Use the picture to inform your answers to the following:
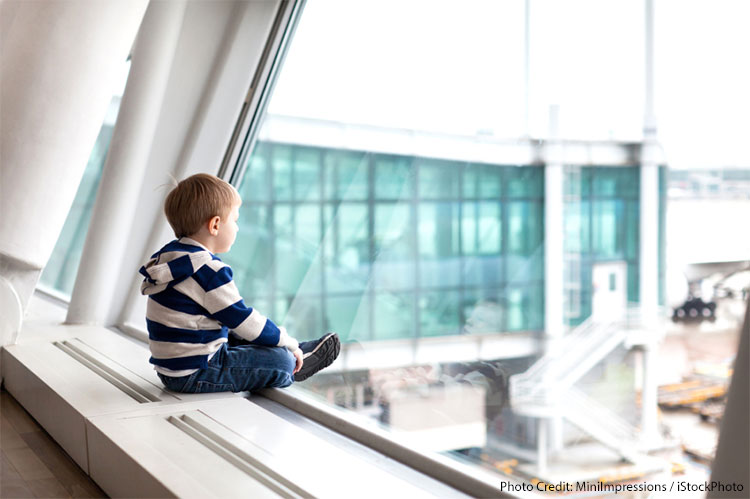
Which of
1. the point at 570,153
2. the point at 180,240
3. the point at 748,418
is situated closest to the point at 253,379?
the point at 180,240

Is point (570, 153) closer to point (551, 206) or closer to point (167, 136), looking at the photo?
point (551, 206)

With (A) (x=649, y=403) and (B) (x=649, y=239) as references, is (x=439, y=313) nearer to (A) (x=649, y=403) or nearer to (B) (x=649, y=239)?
(B) (x=649, y=239)

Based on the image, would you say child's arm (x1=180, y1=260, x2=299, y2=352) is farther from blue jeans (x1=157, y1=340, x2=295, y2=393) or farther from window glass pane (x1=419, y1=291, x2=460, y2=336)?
window glass pane (x1=419, y1=291, x2=460, y2=336)

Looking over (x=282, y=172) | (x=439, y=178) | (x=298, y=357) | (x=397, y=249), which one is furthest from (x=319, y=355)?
(x=397, y=249)

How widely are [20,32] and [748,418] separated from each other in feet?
7.89

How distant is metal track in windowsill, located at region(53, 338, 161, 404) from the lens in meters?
1.85

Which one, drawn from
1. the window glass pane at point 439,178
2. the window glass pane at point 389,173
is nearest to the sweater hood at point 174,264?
the window glass pane at point 389,173

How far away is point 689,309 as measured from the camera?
1470 millimetres

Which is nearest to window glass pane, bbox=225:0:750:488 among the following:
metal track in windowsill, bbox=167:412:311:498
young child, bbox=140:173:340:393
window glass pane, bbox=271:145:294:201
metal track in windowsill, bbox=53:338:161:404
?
window glass pane, bbox=271:145:294:201

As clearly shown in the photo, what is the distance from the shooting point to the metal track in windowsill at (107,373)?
1.85 metres

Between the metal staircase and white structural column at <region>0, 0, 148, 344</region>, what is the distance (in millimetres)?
1808

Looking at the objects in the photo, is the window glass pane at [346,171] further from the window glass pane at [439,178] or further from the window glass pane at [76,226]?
the window glass pane at [76,226]

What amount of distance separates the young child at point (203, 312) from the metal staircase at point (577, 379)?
3.10 feet

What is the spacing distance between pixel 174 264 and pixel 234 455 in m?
0.55
